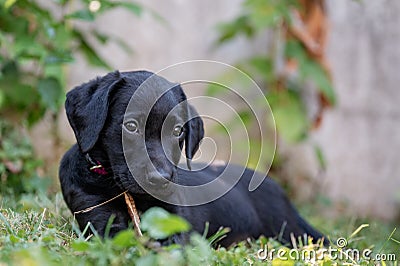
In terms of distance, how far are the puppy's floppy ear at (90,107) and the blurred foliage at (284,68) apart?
9.63 ft

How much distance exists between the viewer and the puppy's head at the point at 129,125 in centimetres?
312

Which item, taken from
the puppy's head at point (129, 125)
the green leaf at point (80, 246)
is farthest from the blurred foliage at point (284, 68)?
the green leaf at point (80, 246)

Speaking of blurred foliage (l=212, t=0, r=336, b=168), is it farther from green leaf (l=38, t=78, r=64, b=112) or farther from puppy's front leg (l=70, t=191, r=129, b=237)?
puppy's front leg (l=70, t=191, r=129, b=237)

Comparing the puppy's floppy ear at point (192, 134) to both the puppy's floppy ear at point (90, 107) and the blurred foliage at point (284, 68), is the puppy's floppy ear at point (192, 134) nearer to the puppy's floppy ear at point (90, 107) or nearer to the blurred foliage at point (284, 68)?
the puppy's floppy ear at point (90, 107)

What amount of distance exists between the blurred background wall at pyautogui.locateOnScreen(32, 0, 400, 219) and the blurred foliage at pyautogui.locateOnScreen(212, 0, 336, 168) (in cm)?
27

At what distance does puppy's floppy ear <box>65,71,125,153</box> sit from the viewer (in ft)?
→ 10.4

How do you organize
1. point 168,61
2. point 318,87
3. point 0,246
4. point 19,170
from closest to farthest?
1. point 0,246
2. point 19,170
3. point 318,87
4. point 168,61

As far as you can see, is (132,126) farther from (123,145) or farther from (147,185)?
(147,185)

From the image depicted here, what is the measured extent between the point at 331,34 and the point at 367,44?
40cm

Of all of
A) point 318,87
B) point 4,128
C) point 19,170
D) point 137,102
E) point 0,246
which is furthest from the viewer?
point 318,87

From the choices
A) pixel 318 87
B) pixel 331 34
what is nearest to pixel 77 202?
pixel 318 87

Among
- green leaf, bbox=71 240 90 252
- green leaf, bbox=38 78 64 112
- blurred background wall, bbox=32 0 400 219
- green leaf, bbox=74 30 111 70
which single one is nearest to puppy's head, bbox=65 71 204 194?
green leaf, bbox=71 240 90 252

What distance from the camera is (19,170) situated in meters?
5.30

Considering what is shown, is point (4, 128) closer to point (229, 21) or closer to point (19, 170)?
point (19, 170)
